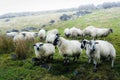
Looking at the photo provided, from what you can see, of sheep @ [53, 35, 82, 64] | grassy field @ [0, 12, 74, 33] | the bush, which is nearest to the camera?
sheep @ [53, 35, 82, 64]

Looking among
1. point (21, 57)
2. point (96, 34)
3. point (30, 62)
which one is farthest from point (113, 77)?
point (96, 34)

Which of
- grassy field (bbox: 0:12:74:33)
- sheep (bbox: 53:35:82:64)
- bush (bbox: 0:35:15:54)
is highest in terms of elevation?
sheep (bbox: 53:35:82:64)

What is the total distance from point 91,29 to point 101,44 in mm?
20007

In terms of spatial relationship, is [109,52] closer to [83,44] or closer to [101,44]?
[101,44]

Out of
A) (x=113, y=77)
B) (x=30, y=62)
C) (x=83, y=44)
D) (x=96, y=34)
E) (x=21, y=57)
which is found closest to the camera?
(x=113, y=77)

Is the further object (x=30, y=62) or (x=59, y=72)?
(x=30, y=62)

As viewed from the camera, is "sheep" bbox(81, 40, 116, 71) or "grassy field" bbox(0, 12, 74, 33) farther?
"grassy field" bbox(0, 12, 74, 33)

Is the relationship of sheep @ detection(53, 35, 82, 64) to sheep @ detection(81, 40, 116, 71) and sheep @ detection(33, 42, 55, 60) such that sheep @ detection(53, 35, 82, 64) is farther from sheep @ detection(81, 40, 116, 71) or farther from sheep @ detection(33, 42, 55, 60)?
sheep @ detection(81, 40, 116, 71)

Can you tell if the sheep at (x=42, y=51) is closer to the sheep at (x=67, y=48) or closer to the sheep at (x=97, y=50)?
the sheep at (x=67, y=48)

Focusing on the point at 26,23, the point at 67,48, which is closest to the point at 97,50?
the point at 67,48

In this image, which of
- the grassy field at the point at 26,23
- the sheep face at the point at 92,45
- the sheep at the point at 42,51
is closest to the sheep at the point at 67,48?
the sheep at the point at 42,51

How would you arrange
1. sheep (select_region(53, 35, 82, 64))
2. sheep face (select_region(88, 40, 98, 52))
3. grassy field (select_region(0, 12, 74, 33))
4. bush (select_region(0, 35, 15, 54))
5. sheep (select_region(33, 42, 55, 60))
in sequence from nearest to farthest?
sheep face (select_region(88, 40, 98, 52)) < sheep (select_region(53, 35, 82, 64)) < sheep (select_region(33, 42, 55, 60)) < bush (select_region(0, 35, 15, 54)) < grassy field (select_region(0, 12, 74, 33))

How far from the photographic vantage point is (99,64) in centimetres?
1786

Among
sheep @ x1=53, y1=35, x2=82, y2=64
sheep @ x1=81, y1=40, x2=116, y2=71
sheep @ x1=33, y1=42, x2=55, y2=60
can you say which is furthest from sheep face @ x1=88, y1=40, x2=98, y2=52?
sheep @ x1=33, y1=42, x2=55, y2=60
